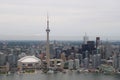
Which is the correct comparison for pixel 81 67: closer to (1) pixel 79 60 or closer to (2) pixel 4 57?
(1) pixel 79 60

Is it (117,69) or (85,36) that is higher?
(85,36)

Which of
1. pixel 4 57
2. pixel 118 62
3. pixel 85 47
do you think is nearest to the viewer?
pixel 118 62

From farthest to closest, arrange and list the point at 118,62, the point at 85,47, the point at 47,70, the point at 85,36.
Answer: the point at 85,36
the point at 85,47
the point at 118,62
the point at 47,70

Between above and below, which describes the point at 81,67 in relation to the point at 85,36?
below

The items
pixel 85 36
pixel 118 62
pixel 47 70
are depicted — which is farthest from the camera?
pixel 85 36

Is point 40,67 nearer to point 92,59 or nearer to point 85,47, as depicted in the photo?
point 92,59

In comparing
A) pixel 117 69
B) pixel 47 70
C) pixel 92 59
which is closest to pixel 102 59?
pixel 92 59

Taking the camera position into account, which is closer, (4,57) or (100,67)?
(100,67)

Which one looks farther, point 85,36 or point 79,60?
point 85,36

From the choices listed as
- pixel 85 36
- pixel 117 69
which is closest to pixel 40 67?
pixel 117 69
